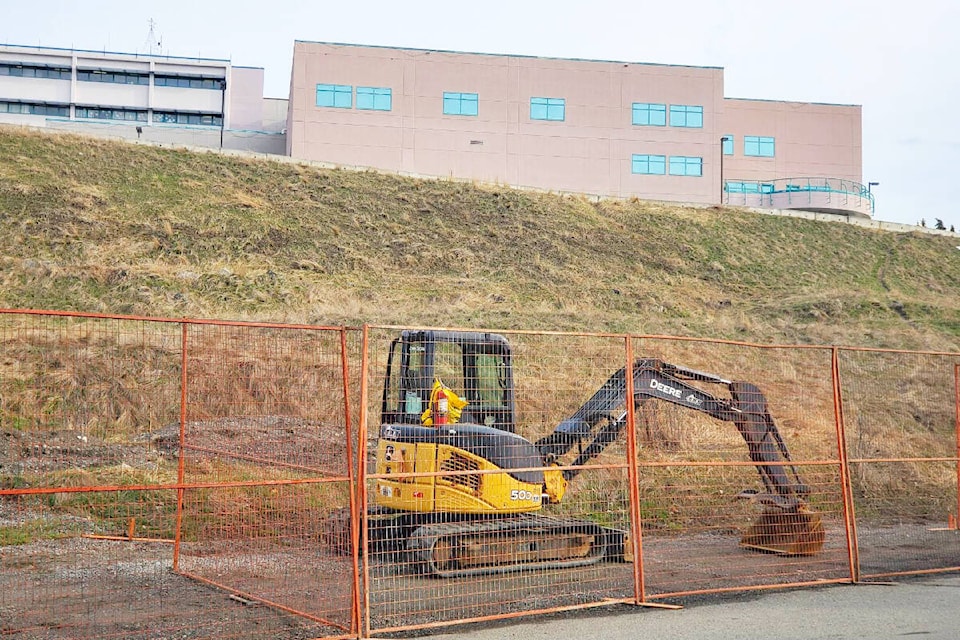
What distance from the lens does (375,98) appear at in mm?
54000

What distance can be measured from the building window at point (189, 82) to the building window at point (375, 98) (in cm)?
3676

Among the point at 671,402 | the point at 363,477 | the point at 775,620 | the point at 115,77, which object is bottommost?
the point at 775,620

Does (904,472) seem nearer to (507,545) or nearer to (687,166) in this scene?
(507,545)

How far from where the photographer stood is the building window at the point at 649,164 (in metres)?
56.8

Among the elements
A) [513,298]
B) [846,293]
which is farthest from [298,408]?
[846,293]

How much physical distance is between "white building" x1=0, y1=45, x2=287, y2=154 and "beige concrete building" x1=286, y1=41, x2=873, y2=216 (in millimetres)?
27610

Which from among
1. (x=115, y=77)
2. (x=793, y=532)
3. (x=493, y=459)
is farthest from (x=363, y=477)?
(x=115, y=77)

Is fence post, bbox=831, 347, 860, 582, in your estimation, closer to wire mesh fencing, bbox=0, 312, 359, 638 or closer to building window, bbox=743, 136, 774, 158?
wire mesh fencing, bbox=0, 312, 359, 638

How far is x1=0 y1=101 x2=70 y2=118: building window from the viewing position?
8206 centimetres

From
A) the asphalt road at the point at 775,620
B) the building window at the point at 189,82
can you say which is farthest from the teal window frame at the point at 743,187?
the asphalt road at the point at 775,620

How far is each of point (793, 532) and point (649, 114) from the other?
47.7 meters

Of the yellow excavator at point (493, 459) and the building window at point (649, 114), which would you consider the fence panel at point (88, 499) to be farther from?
the building window at point (649, 114)

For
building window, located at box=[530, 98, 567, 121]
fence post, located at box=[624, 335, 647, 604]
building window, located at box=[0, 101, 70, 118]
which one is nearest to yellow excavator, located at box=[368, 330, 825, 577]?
fence post, located at box=[624, 335, 647, 604]

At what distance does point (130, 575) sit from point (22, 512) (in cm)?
362
